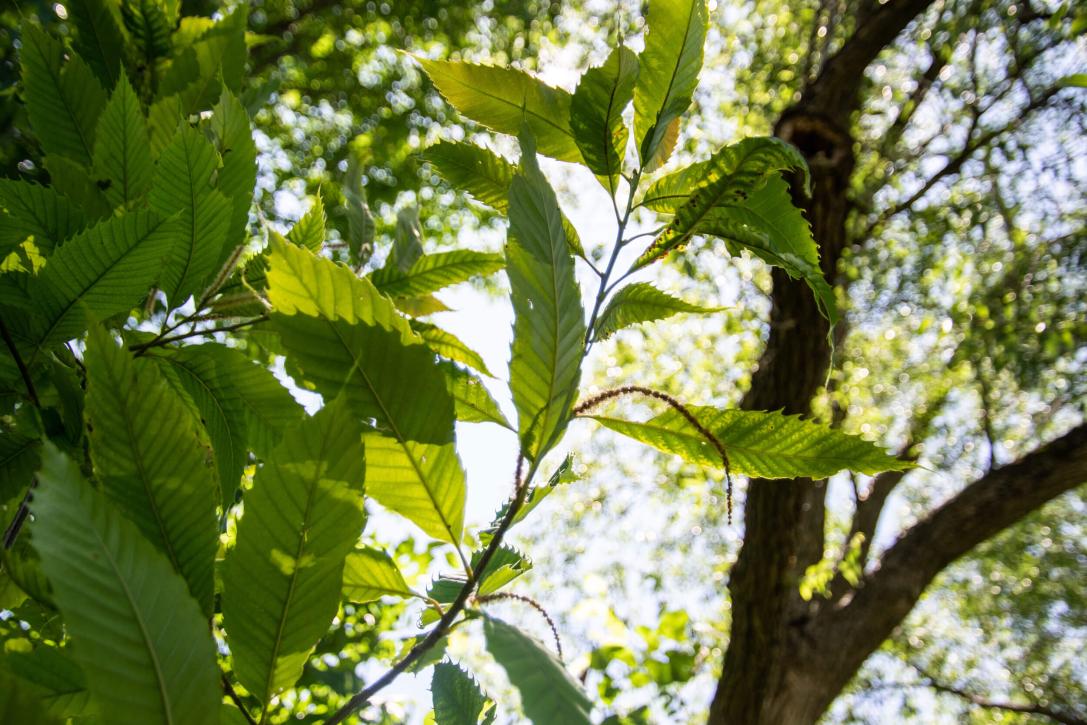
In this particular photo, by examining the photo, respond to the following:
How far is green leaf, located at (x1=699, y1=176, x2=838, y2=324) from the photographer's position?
552mm

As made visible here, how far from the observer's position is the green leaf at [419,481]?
1.57 feet

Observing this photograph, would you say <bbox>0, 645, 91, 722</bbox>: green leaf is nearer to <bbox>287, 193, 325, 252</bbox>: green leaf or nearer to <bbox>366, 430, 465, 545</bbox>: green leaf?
<bbox>366, 430, 465, 545</bbox>: green leaf

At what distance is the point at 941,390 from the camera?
6844 mm

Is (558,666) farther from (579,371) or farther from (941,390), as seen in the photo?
(941,390)

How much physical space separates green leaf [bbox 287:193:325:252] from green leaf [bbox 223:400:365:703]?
1.46 ft

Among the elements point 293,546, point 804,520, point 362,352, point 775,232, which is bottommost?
point 293,546

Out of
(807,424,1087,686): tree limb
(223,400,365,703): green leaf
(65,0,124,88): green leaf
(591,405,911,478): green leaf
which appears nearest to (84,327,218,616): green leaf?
(223,400,365,703): green leaf

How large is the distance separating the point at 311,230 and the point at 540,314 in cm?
48

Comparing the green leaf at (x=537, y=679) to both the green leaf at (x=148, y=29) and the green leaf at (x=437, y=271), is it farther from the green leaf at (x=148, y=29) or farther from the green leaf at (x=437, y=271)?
the green leaf at (x=148, y=29)

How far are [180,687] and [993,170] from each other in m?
6.42

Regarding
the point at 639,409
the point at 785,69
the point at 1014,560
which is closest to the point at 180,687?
the point at 785,69

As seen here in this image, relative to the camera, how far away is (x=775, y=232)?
23.1 inches

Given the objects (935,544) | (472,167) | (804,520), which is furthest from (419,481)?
(935,544)

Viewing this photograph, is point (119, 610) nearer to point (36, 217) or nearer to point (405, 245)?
point (36, 217)
